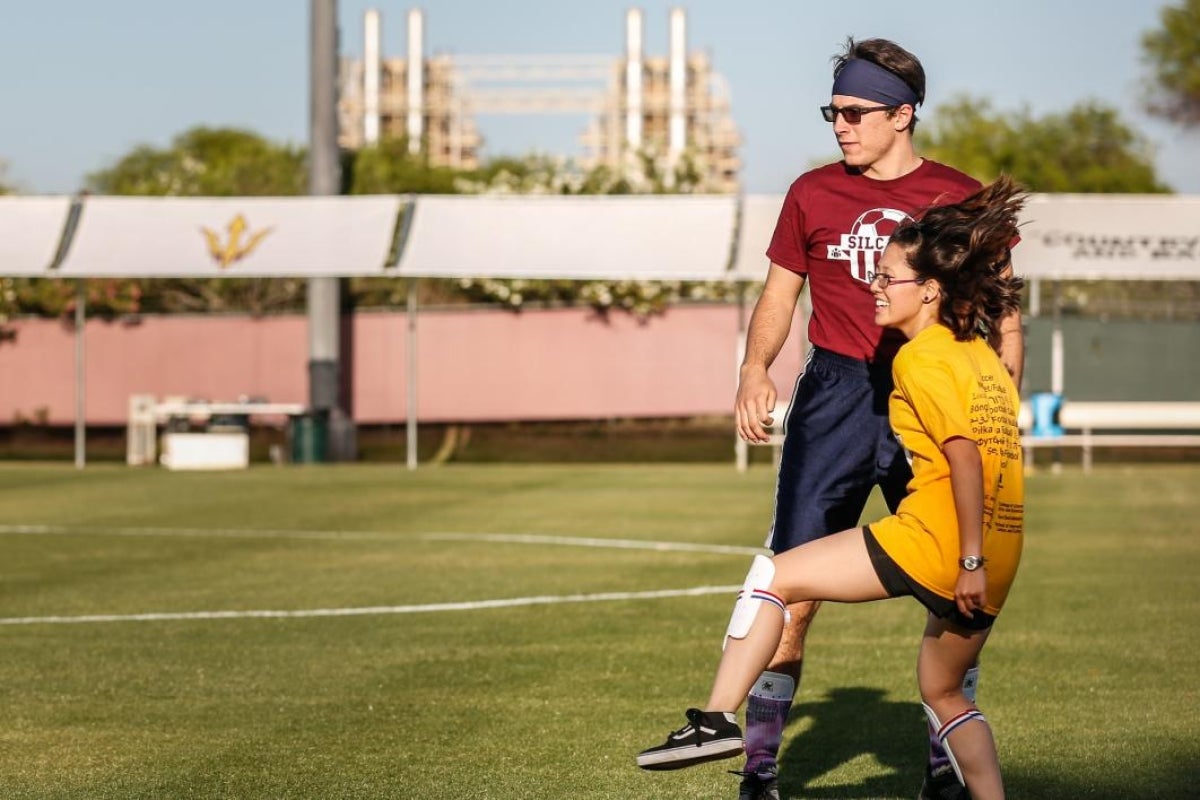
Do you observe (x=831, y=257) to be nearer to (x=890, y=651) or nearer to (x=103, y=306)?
(x=890, y=651)

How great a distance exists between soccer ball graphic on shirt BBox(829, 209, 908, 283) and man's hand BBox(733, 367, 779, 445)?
766mm

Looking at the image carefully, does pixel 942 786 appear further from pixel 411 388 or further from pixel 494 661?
pixel 411 388

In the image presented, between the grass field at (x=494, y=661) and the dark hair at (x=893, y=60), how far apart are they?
233cm

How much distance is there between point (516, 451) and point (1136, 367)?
35.8 ft

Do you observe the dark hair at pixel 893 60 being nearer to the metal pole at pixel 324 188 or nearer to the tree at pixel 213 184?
the metal pole at pixel 324 188

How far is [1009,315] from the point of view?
5.86 m

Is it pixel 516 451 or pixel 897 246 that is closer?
pixel 897 246

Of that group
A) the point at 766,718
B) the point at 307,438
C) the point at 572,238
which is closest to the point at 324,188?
the point at 307,438

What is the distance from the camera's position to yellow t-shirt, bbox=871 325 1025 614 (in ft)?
17.1

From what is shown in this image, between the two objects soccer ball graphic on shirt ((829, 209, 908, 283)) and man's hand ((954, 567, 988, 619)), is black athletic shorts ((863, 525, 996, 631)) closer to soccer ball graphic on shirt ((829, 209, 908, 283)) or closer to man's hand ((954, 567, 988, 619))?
man's hand ((954, 567, 988, 619))

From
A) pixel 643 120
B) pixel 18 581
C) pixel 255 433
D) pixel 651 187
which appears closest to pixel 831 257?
pixel 18 581

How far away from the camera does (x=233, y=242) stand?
27.9 m

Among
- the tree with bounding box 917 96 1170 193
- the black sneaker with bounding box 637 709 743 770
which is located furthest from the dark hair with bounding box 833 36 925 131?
the tree with bounding box 917 96 1170 193

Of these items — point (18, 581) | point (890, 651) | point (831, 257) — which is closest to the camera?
point (831, 257)
